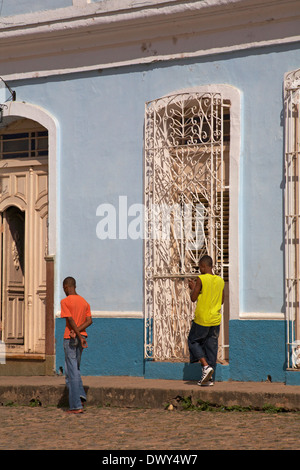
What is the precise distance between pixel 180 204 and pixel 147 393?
2.26 meters

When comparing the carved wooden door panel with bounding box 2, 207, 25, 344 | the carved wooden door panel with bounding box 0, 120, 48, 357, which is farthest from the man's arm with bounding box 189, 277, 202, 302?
the carved wooden door panel with bounding box 2, 207, 25, 344

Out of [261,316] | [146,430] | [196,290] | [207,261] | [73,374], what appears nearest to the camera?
[146,430]

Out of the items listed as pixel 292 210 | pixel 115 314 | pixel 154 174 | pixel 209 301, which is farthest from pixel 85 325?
pixel 292 210

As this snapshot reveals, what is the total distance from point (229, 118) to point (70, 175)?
2024 mm

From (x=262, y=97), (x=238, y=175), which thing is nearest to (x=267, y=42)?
(x=262, y=97)

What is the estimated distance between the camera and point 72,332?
8.64 meters

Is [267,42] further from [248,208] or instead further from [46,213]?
[46,213]

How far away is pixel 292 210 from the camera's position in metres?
9.31

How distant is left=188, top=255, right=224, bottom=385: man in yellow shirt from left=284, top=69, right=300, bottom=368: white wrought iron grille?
718mm

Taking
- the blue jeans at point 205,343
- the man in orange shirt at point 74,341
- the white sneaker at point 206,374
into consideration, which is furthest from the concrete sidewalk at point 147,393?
the man in orange shirt at point 74,341

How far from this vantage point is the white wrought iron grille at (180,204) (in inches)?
389

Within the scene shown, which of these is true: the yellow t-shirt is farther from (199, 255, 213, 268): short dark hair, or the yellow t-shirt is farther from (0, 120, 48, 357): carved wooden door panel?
(0, 120, 48, 357): carved wooden door panel

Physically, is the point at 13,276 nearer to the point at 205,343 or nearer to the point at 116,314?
the point at 116,314
